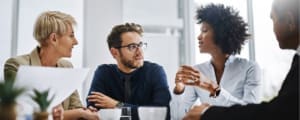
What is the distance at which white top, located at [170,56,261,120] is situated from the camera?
1401 millimetres

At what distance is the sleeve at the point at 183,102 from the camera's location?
142 centimetres

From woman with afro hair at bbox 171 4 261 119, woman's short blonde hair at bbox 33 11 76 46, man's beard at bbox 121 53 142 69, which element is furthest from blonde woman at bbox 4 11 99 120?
woman with afro hair at bbox 171 4 261 119

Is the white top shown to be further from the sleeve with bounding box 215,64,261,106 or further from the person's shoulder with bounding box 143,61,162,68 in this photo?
the person's shoulder with bounding box 143,61,162,68

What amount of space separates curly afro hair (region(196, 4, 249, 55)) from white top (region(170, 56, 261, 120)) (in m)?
0.06

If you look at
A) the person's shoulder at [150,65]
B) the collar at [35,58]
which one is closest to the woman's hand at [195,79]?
the person's shoulder at [150,65]

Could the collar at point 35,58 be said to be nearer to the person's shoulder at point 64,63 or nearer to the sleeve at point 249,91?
the person's shoulder at point 64,63

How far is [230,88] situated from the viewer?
4.69 feet

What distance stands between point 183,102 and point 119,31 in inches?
16.8

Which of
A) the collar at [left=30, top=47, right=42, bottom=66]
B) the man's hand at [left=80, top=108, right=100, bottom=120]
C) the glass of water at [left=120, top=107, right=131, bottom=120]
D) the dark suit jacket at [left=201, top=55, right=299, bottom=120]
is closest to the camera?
the dark suit jacket at [left=201, top=55, right=299, bottom=120]

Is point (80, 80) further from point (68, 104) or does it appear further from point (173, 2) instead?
point (173, 2)

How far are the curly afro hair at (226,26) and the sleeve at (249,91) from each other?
0.12 metres

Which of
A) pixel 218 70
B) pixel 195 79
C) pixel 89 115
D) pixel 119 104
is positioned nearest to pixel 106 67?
pixel 119 104

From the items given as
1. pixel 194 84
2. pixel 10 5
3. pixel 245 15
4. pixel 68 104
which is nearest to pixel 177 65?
pixel 194 84

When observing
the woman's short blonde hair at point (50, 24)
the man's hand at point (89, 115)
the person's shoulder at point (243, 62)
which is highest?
the woman's short blonde hair at point (50, 24)
